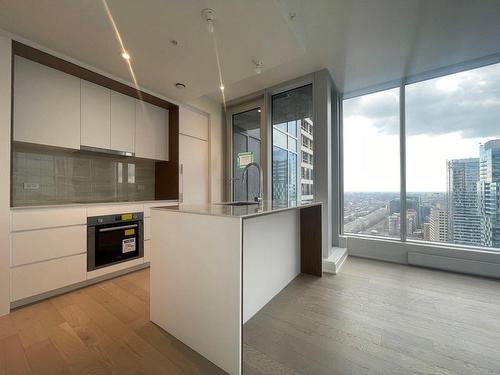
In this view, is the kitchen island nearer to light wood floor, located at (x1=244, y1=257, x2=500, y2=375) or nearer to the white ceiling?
light wood floor, located at (x1=244, y1=257, x2=500, y2=375)

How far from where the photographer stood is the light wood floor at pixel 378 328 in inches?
49.1

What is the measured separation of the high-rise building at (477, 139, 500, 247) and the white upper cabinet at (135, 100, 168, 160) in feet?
14.8

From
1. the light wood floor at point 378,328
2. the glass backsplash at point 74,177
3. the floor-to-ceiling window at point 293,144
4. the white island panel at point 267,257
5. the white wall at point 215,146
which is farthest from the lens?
the white wall at point 215,146

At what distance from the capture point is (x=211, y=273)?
1.24m

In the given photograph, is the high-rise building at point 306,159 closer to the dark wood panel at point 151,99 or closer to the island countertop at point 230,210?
the island countertop at point 230,210

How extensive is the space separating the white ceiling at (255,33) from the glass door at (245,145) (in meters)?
1.28

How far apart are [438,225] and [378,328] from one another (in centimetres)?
229

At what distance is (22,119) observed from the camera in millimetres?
2082

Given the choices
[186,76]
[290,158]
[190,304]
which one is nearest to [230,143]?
[290,158]

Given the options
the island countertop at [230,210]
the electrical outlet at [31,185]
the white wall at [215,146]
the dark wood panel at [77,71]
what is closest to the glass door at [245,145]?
the white wall at [215,146]

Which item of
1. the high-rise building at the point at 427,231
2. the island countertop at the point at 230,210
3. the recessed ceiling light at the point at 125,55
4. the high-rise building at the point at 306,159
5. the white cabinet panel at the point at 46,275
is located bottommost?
the white cabinet panel at the point at 46,275

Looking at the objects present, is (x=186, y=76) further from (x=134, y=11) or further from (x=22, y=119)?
(x=22, y=119)

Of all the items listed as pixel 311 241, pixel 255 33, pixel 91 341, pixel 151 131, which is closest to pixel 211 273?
pixel 91 341

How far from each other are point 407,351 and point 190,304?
4.74ft
